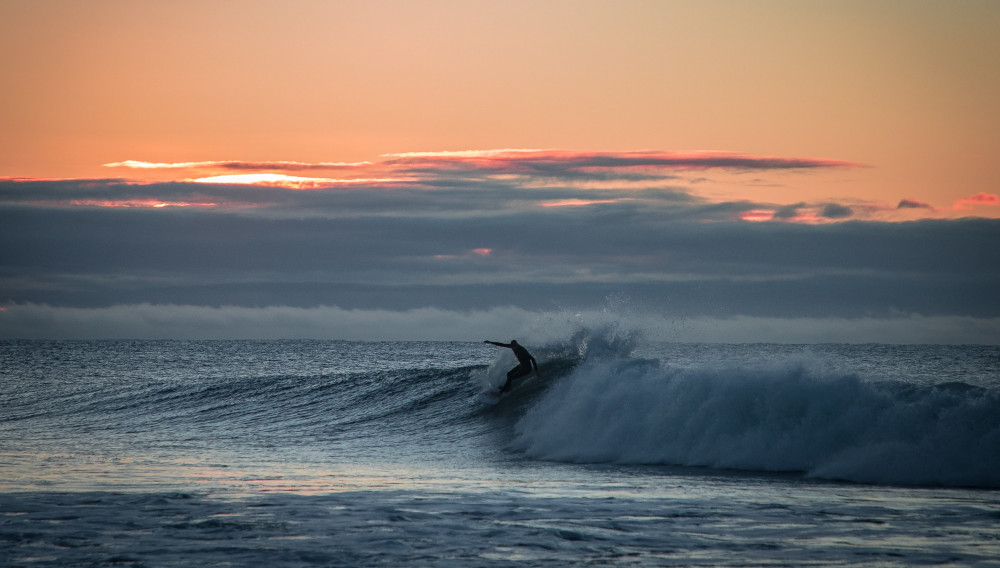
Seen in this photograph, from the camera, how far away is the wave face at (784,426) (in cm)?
1254

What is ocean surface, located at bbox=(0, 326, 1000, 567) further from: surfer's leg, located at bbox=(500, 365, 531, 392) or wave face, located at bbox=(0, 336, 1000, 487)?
surfer's leg, located at bbox=(500, 365, 531, 392)

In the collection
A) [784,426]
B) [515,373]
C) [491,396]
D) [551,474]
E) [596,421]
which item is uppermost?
[784,426]

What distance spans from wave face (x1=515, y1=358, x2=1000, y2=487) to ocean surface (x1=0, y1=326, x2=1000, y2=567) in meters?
0.04

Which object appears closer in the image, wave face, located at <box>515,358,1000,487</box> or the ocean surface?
the ocean surface

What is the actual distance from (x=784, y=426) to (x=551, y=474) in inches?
168

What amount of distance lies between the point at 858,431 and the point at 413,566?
9.35 metres

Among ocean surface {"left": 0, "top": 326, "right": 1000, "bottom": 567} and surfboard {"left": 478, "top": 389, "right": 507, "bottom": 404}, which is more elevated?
ocean surface {"left": 0, "top": 326, "right": 1000, "bottom": 567}

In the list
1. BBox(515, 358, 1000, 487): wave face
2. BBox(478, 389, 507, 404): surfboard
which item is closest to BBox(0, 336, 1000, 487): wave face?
BBox(515, 358, 1000, 487): wave face

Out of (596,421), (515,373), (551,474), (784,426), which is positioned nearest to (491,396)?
(515,373)

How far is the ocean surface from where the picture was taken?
7.80 metres

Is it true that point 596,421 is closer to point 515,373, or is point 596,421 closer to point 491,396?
point 515,373

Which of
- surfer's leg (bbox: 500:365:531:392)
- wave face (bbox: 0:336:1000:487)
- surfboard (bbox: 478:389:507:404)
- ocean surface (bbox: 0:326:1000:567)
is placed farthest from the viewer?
surfboard (bbox: 478:389:507:404)

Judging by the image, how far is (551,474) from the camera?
13039mm

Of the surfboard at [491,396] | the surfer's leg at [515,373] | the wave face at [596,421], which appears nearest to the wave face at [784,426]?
the wave face at [596,421]
